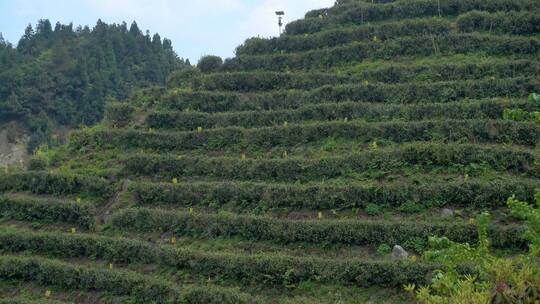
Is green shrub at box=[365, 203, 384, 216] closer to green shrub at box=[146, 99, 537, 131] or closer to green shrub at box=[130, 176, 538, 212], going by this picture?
green shrub at box=[130, 176, 538, 212]

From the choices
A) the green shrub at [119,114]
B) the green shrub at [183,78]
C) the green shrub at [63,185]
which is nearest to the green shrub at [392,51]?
the green shrub at [183,78]

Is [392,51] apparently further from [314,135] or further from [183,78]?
[183,78]

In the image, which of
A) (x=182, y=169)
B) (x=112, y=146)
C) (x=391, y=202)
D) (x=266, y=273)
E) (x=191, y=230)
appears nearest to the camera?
(x=266, y=273)

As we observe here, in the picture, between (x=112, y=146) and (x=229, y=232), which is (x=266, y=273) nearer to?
(x=229, y=232)

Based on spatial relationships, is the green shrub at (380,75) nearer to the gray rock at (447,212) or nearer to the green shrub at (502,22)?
the green shrub at (502,22)

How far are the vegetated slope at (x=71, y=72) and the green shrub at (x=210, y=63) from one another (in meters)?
20.7

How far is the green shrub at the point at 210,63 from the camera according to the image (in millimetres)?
21594

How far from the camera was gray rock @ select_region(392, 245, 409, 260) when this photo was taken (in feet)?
36.3

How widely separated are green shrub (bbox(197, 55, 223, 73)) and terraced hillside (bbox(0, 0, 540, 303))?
1.75 ft

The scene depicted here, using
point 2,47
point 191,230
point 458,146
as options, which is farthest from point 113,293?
point 2,47

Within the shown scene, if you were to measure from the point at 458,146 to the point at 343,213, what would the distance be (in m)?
3.41

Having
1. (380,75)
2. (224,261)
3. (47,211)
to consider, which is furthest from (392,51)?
(47,211)

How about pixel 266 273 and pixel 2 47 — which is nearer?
pixel 266 273

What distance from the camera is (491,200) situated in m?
12.1
